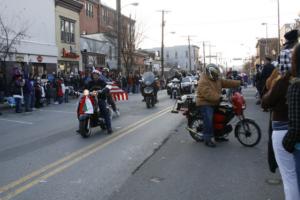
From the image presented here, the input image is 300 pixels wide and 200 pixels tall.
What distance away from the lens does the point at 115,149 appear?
29.8ft

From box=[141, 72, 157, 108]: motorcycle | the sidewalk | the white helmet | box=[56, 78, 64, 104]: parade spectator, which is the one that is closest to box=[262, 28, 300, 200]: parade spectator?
the sidewalk

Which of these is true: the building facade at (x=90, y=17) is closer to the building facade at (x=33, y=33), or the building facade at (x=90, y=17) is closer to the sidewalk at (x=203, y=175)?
the building facade at (x=33, y=33)

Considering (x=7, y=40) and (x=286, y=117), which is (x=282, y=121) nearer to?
(x=286, y=117)

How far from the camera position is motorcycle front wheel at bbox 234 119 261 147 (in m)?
9.08

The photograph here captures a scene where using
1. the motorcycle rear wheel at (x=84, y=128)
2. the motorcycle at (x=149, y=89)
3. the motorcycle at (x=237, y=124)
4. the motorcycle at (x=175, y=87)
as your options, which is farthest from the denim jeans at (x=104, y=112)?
the motorcycle at (x=175, y=87)

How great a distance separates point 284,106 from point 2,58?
22.0m

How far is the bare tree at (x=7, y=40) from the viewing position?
23253 millimetres

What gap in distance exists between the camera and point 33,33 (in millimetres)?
31281

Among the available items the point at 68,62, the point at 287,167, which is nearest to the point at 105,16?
the point at 68,62

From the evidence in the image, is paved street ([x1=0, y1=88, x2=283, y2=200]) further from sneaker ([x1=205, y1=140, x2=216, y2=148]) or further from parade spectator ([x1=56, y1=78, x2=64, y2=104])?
parade spectator ([x1=56, y1=78, x2=64, y2=104])

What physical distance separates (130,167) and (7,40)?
18245 millimetres

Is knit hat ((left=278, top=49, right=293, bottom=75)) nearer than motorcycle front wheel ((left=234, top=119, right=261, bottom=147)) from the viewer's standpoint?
Yes

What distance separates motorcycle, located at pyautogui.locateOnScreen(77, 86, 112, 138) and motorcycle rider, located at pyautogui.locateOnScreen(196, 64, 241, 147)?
2.90 m

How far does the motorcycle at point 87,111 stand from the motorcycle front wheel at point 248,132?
Answer: 3.62 metres
